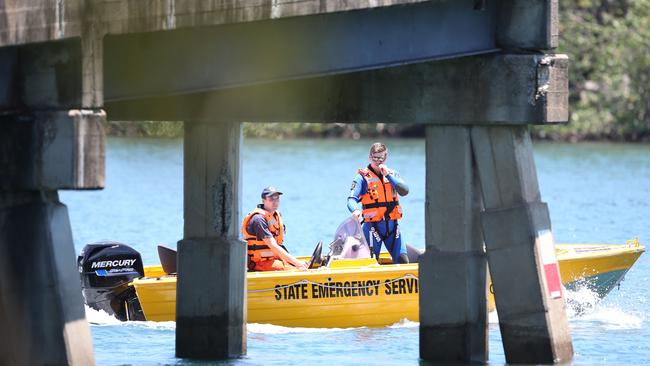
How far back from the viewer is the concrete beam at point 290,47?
11.9 m

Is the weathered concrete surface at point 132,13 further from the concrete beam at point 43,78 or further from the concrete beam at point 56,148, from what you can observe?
the concrete beam at point 56,148

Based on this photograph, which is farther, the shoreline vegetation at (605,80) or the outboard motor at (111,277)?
the shoreline vegetation at (605,80)

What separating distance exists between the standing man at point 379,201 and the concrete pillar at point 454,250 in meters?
5.72

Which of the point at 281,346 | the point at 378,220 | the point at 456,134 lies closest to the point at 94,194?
the point at 378,220

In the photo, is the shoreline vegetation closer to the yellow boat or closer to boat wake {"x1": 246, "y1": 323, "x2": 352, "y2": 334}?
the yellow boat

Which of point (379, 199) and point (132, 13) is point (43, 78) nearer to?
point (132, 13)

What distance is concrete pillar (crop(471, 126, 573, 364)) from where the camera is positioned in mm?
13398

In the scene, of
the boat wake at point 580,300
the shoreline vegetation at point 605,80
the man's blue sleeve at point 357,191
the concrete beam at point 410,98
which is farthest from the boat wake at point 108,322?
the shoreline vegetation at point 605,80

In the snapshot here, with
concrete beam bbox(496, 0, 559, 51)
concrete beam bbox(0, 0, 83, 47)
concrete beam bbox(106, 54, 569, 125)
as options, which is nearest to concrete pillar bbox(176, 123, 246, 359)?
concrete beam bbox(106, 54, 569, 125)

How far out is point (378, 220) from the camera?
19.7 m

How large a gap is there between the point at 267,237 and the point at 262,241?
0.38 ft

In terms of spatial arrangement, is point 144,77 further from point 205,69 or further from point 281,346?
point 281,346

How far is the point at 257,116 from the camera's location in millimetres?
14102

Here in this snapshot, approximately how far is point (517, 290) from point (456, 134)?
126cm
